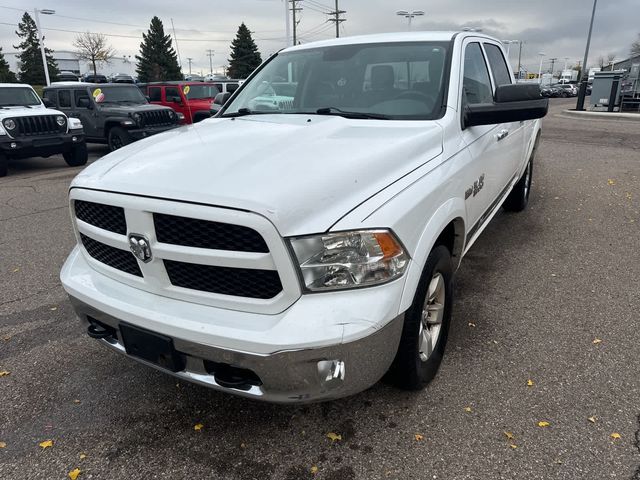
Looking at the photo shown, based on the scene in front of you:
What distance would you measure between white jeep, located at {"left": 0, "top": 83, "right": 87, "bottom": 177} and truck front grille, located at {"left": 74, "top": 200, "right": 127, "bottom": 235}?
888 cm

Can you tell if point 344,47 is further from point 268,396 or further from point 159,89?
point 159,89

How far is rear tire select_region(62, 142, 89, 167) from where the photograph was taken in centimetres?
1094

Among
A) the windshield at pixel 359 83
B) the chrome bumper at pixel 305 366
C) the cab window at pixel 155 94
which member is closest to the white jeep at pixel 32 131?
the cab window at pixel 155 94

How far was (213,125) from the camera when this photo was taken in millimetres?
3195

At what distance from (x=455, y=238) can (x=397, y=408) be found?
1048 mm

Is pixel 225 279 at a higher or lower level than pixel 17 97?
lower

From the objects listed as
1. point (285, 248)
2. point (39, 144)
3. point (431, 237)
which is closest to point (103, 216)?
point (285, 248)

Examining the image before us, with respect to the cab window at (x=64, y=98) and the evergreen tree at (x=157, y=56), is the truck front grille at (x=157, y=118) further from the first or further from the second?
the evergreen tree at (x=157, y=56)

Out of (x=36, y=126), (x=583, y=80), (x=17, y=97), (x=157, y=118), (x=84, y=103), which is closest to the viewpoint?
(x=36, y=126)

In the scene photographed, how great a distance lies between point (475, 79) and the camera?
139 inches

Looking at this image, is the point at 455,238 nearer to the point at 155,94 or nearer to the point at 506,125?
the point at 506,125

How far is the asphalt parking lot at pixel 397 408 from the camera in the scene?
7.48 ft

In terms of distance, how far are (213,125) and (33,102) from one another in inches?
396

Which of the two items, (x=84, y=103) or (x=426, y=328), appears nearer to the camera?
(x=426, y=328)
